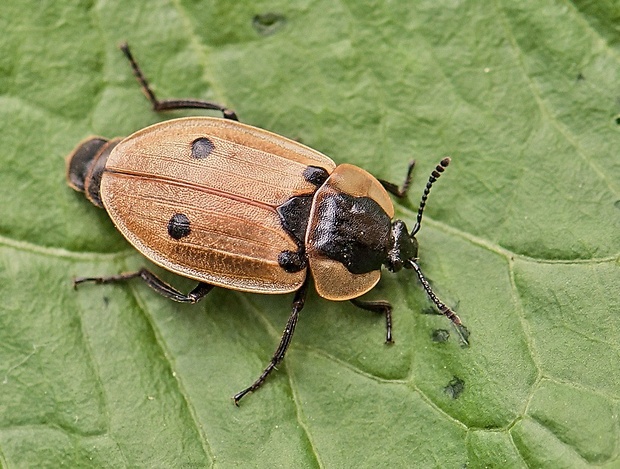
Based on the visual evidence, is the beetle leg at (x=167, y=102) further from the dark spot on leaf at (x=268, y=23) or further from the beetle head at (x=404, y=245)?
the beetle head at (x=404, y=245)

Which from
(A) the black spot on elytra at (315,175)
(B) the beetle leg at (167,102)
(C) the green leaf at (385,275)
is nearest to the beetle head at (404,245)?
(C) the green leaf at (385,275)

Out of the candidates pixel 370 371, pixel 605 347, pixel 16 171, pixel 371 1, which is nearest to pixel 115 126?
pixel 16 171

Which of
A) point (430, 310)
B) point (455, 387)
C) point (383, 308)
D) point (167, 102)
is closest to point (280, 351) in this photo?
point (383, 308)

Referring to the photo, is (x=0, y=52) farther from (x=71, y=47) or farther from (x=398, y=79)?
(x=398, y=79)

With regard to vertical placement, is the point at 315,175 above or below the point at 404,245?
above

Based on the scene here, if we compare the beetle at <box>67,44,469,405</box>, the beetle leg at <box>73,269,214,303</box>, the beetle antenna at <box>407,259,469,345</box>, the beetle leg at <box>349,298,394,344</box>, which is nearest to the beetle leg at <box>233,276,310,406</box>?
the beetle at <box>67,44,469,405</box>

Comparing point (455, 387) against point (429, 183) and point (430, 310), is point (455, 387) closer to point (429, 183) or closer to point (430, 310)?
point (430, 310)
